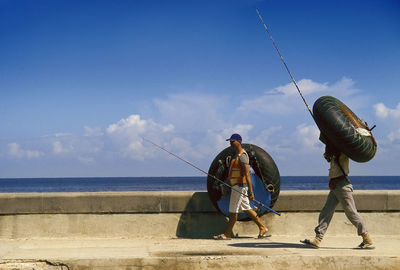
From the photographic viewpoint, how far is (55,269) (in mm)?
5727

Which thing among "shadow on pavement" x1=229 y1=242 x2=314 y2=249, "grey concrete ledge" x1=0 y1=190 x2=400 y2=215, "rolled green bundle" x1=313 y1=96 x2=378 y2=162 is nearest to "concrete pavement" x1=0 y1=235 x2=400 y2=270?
"shadow on pavement" x1=229 y1=242 x2=314 y2=249

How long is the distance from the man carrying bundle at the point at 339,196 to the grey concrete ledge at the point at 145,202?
1225mm

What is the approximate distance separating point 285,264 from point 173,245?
1754 millimetres

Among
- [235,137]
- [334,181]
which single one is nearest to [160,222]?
[235,137]

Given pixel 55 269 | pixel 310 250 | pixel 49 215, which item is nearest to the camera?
pixel 55 269

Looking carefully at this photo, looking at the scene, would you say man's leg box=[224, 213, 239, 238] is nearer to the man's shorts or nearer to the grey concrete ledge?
the man's shorts

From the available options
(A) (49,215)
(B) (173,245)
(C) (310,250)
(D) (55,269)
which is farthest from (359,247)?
(A) (49,215)

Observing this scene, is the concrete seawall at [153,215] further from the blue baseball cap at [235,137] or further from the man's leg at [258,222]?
the blue baseball cap at [235,137]

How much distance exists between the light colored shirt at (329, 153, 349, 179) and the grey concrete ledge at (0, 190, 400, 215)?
1.32 meters

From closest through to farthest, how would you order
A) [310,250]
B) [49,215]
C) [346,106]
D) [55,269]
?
[55,269], [310,250], [346,106], [49,215]

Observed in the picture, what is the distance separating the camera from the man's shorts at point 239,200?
7285 millimetres

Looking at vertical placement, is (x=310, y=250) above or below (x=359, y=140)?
below

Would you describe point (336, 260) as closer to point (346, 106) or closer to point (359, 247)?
point (359, 247)

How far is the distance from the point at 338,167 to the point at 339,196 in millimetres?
373
